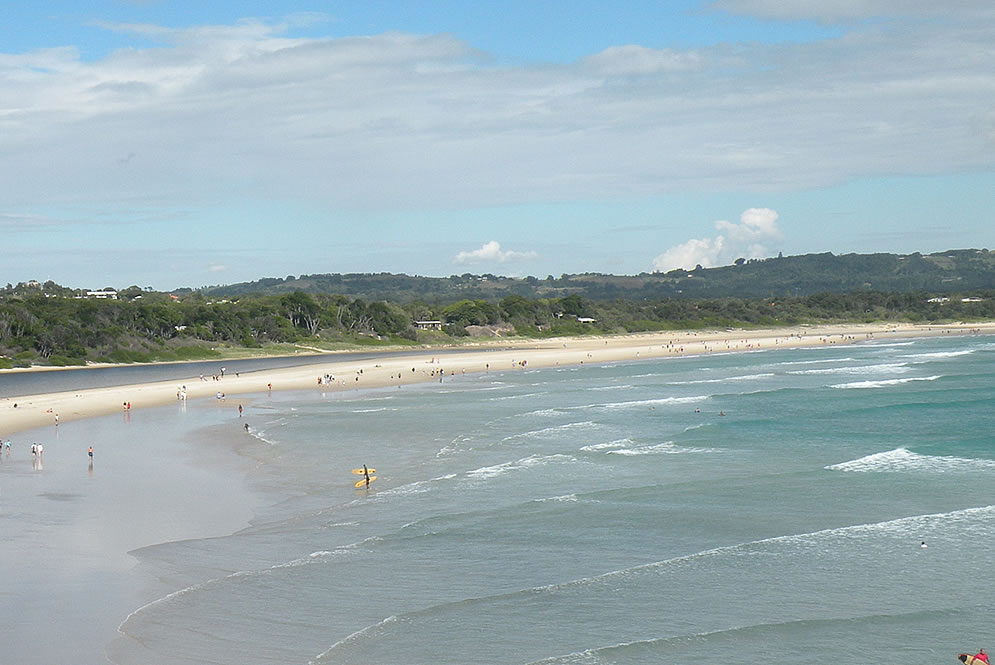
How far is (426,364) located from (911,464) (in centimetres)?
5372

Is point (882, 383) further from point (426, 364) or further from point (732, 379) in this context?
point (426, 364)

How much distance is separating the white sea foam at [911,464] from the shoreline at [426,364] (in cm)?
2987

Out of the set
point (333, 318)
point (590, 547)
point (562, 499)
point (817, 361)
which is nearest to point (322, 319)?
point (333, 318)

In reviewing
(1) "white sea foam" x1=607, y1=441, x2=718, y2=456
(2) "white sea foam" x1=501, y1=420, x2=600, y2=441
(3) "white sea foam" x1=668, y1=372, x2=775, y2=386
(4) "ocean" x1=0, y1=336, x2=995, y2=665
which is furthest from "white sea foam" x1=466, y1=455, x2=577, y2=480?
(3) "white sea foam" x1=668, y1=372, x2=775, y2=386

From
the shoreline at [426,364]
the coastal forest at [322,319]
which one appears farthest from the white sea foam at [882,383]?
the coastal forest at [322,319]

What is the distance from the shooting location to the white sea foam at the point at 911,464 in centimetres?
2681

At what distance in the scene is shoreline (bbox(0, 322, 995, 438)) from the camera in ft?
159

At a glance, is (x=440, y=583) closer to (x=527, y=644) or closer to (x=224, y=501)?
(x=527, y=644)

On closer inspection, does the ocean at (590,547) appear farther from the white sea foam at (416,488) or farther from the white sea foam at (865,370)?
the white sea foam at (865,370)

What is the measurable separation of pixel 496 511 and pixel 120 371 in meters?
59.5

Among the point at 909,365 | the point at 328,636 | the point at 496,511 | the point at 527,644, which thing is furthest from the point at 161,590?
the point at 909,365

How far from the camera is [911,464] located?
27.6 meters

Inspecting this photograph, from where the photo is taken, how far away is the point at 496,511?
22.3m

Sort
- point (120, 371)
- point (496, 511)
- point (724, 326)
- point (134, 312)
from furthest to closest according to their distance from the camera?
point (724, 326), point (134, 312), point (120, 371), point (496, 511)
